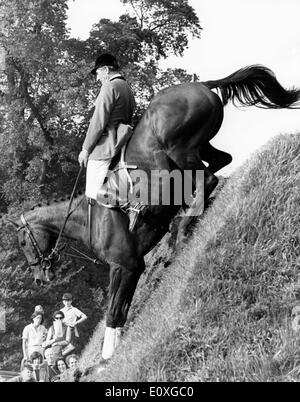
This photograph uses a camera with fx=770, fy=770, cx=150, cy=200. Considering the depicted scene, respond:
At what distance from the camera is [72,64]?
24.3 m

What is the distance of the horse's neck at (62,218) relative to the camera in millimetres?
9578

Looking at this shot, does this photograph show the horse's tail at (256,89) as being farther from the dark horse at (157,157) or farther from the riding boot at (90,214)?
the riding boot at (90,214)

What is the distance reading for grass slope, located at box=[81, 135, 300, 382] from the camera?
21.9 ft

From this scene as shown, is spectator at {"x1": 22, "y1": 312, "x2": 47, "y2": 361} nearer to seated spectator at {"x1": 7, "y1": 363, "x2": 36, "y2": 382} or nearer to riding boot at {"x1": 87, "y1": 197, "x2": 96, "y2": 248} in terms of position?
seated spectator at {"x1": 7, "y1": 363, "x2": 36, "y2": 382}

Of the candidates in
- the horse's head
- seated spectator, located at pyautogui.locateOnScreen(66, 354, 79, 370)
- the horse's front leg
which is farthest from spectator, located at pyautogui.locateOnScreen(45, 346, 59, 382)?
the horse's front leg

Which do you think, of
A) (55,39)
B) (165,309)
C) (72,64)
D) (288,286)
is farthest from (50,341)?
(55,39)

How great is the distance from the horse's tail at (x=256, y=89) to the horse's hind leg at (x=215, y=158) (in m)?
0.63

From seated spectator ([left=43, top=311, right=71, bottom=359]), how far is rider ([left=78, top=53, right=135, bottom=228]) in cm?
413

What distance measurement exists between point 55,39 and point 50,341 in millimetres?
15030

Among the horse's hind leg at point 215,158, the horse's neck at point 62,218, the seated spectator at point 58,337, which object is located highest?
the horse's hind leg at point 215,158

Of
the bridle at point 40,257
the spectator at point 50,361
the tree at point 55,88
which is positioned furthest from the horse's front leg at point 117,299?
the tree at point 55,88

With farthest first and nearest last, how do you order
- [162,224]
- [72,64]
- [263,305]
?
[72,64] → [162,224] → [263,305]

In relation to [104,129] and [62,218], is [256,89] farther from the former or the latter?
[62,218]

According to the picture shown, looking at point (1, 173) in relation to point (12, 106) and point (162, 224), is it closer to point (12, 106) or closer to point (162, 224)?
point (12, 106)
